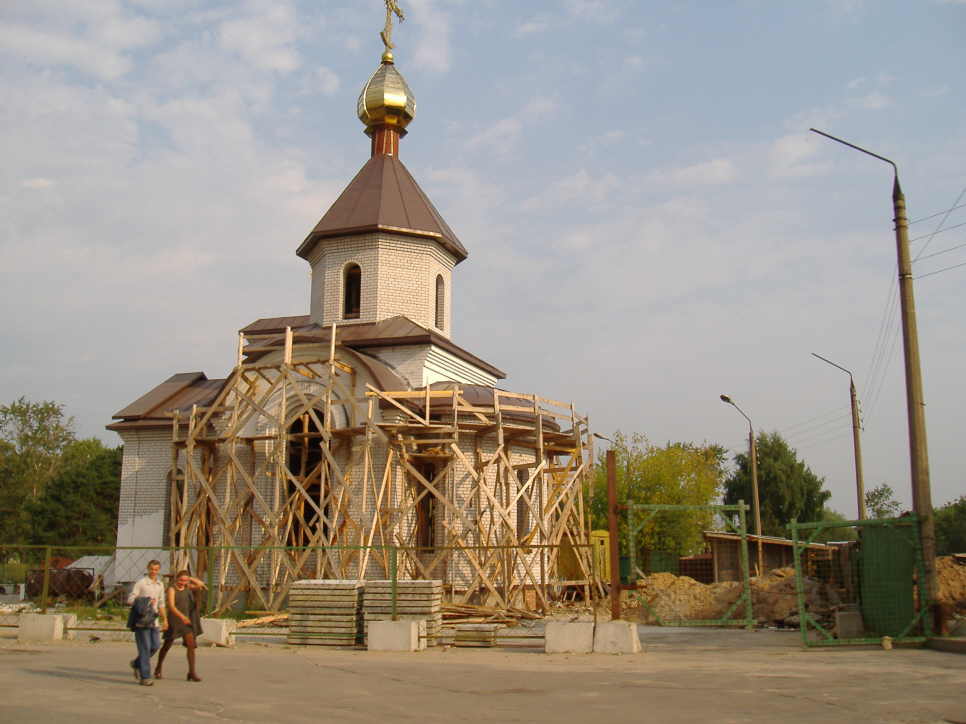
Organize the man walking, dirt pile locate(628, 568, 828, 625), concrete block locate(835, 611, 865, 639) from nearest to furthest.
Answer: the man walking, concrete block locate(835, 611, 865, 639), dirt pile locate(628, 568, 828, 625)

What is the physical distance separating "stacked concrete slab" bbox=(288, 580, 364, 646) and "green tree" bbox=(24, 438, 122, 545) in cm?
2992

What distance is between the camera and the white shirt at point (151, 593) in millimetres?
8992

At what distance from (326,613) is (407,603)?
1.17 m

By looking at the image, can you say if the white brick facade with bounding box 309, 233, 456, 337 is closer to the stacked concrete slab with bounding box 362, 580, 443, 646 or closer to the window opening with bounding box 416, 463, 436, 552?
the window opening with bounding box 416, 463, 436, 552

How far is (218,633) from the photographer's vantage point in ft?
42.0

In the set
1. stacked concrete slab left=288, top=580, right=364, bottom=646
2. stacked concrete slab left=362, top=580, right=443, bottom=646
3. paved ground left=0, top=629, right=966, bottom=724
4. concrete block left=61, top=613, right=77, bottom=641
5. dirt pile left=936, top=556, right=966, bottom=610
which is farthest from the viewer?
concrete block left=61, top=613, right=77, bottom=641

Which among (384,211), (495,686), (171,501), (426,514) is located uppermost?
(384,211)

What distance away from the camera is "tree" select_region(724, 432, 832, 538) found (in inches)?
1759

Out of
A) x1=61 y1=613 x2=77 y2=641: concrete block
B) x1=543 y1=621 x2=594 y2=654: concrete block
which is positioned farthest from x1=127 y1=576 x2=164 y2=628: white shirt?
x1=61 y1=613 x2=77 y2=641: concrete block

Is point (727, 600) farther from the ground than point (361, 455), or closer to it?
closer to it

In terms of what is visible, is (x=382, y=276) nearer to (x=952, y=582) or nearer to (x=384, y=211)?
(x=384, y=211)

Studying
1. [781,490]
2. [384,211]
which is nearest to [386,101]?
[384,211]

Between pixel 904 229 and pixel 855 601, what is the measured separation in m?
5.57

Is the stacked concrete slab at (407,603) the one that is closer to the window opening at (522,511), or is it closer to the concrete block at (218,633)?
the concrete block at (218,633)
